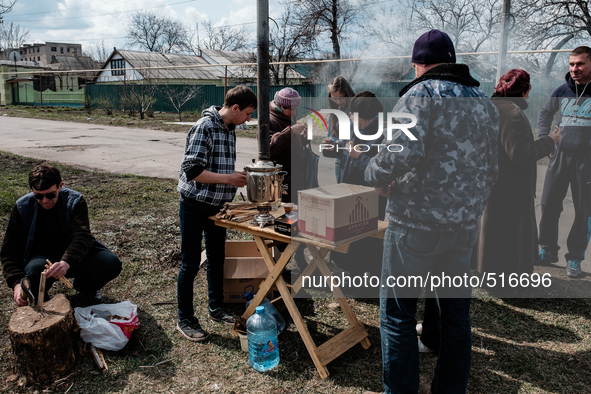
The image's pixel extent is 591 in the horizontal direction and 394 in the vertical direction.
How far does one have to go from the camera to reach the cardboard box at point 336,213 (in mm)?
2631

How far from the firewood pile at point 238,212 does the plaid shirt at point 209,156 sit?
7 centimetres

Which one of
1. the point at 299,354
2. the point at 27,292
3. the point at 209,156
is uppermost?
the point at 209,156

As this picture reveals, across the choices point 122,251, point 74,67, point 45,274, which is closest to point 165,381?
point 45,274

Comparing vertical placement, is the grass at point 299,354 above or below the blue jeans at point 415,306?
below

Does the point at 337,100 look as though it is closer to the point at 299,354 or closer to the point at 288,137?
the point at 288,137

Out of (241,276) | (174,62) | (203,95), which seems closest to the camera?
(241,276)

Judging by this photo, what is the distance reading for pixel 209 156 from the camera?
3074 mm

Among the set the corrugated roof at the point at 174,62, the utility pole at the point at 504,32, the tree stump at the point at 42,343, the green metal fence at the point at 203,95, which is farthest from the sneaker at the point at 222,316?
the corrugated roof at the point at 174,62

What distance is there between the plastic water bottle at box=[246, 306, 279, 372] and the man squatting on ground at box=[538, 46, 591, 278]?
3.09 m

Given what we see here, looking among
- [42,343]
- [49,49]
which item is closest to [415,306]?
[42,343]

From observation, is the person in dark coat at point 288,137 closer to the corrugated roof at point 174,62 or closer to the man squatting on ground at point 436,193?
the man squatting on ground at point 436,193

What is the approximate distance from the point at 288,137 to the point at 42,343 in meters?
2.42

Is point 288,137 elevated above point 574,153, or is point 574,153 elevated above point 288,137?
point 288,137

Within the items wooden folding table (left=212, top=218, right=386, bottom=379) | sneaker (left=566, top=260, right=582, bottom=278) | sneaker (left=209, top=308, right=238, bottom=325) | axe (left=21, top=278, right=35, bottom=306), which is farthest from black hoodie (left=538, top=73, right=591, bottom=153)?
axe (left=21, top=278, right=35, bottom=306)
